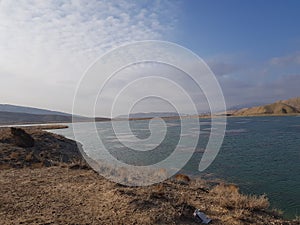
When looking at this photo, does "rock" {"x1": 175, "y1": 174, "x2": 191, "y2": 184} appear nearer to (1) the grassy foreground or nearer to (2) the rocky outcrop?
(1) the grassy foreground

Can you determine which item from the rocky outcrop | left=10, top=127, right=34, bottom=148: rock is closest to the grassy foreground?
the rocky outcrop

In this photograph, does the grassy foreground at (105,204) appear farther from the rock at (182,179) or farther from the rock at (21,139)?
the rock at (21,139)

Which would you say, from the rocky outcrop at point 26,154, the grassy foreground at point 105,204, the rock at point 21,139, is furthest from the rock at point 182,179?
the rock at point 21,139

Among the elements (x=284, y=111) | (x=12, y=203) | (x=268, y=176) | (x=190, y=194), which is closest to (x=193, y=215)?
(x=190, y=194)

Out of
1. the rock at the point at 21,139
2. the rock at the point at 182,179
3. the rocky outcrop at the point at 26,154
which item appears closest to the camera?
the rock at the point at 182,179

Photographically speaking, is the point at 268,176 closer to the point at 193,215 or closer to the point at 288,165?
the point at 288,165

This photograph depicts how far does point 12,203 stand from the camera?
9.00 metres

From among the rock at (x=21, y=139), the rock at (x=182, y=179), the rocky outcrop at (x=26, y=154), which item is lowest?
the rock at (x=182, y=179)

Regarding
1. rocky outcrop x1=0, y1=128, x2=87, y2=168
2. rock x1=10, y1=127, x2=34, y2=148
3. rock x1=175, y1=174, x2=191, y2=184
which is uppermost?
rock x1=10, y1=127, x2=34, y2=148

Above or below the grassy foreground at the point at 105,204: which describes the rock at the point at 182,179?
below

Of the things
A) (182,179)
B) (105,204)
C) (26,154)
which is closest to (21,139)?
(26,154)

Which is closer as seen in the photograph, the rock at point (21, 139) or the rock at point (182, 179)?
the rock at point (182, 179)

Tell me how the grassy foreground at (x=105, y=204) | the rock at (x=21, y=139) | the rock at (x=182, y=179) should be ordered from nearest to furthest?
→ the grassy foreground at (x=105, y=204) → the rock at (x=182, y=179) → the rock at (x=21, y=139)

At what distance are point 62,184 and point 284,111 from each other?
18169 cm
